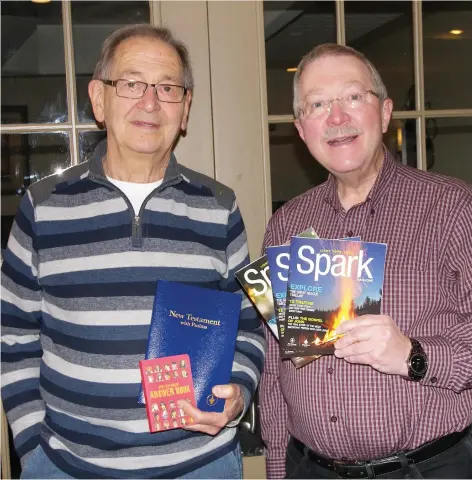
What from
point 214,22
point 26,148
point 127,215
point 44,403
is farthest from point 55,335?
point 214,22

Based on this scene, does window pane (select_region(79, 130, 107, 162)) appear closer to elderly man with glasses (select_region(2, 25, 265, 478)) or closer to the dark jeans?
elderly man with glasses (select_region(2, 25, 265, 478))

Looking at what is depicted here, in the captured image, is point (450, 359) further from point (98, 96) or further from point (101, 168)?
point (98, 96)

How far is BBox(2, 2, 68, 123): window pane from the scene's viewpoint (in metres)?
2.57

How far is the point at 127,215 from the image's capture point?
2.05 metres

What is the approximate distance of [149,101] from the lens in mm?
2051

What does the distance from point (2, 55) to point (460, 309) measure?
202 centimetres

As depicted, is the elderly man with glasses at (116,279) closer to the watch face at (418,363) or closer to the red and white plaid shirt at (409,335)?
the red and white plaid shirt at (409,335)

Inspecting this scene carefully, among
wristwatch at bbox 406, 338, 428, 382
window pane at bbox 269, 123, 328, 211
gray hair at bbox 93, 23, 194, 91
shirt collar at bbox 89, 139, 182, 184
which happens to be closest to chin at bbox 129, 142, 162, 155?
shirt collar at bbox 89, 139, 182, 184

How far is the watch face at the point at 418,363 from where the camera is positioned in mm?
1858

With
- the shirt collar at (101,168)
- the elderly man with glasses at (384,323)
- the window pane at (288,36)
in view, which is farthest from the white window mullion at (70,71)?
the elderly man with glasses at (384,323)

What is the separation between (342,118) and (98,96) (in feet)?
2.75

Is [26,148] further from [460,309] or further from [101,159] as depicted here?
[460,309]

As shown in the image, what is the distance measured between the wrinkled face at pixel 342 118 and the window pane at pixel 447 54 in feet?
2.80

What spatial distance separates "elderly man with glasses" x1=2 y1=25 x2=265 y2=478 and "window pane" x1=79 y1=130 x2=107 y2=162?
45 centimetres
